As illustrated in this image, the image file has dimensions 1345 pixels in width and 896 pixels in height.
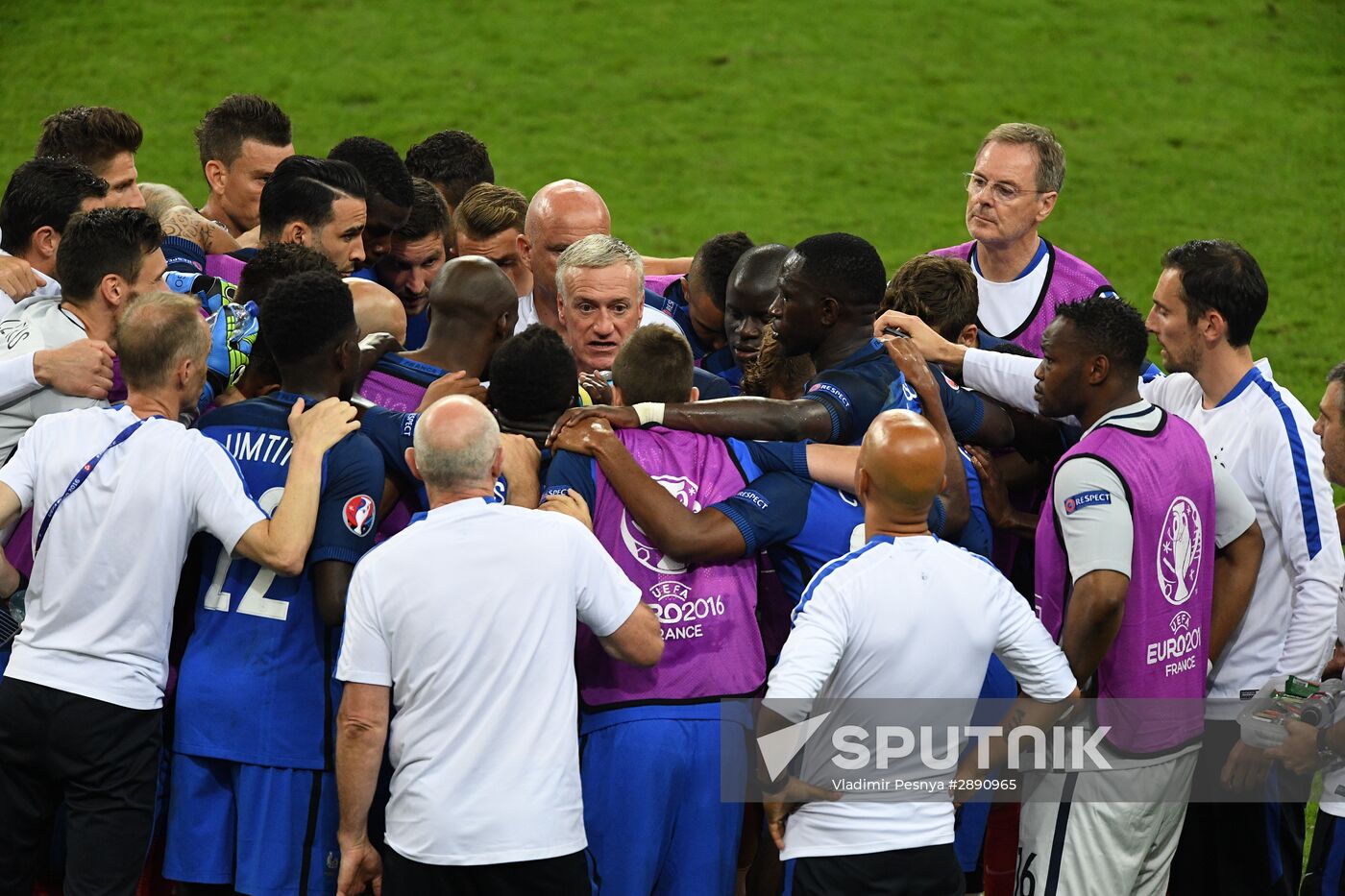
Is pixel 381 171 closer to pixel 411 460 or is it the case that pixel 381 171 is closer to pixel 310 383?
pixel 310 383

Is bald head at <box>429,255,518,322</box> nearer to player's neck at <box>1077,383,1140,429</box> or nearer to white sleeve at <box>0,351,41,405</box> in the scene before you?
white sleeve at <box>0,351,41,405</box>

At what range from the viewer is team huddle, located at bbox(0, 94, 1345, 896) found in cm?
358

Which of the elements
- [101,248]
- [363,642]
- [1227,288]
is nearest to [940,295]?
[1227,288]

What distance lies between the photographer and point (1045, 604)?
4320mm

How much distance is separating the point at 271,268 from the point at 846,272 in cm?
176

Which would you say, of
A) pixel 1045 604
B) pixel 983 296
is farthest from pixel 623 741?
pixel 983 296

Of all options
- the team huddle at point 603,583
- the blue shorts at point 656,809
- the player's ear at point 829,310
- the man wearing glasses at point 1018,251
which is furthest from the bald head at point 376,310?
the man wearing glasses at point 1018,251

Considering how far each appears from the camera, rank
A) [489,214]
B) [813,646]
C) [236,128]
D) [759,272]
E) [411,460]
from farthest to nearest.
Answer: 1. [236,128]
2. [489,214]
3. [759,272]
4. [411,460]
5. [813,646]

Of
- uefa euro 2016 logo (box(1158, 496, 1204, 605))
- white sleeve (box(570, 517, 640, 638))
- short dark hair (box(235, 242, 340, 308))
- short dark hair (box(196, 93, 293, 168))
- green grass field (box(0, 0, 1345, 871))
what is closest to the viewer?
white sleeve (box(570, 517, 640, 638))

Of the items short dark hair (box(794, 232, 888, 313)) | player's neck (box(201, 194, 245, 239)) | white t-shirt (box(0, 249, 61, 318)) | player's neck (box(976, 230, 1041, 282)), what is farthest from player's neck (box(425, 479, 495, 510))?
player's neck (box(201, 194, 245, 239))

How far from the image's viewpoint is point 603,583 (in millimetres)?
3660

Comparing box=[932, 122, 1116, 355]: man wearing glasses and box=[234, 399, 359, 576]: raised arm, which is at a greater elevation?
box=[932, 122, 1116, 355]: man wearing glasses

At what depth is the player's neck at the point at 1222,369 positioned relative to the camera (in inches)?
187

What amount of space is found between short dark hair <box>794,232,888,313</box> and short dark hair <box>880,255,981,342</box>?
0.55 m
